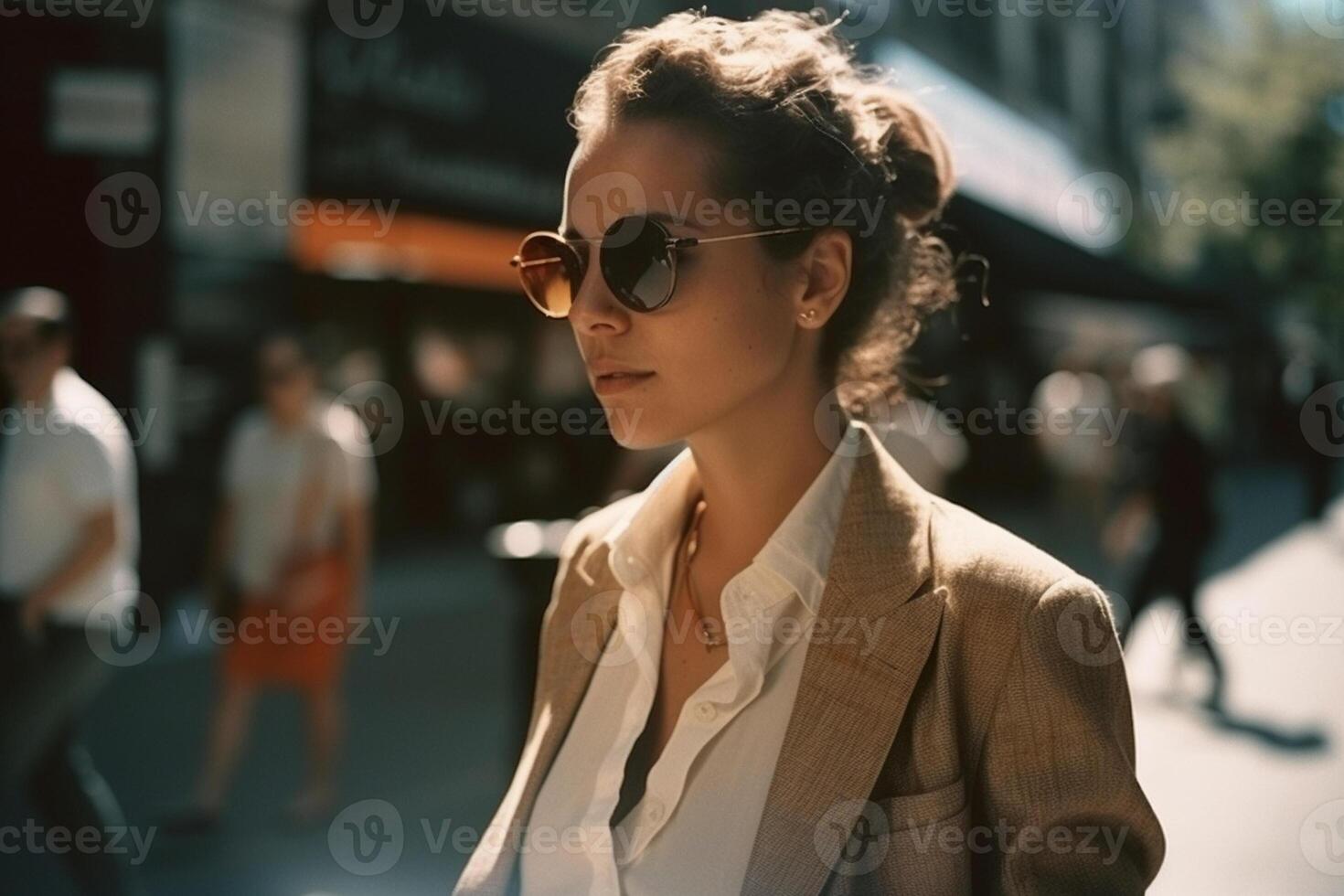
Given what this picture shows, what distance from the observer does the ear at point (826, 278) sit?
2.01 metres

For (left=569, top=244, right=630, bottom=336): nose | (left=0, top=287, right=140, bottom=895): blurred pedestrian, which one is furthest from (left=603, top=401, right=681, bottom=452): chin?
(left=0, top=287, right=140, bottom=895): blurred pedestrian

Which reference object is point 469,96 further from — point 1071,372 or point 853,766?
point 853,766

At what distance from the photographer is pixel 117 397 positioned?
9930 millimetres

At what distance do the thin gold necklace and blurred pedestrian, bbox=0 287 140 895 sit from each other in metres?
3.09

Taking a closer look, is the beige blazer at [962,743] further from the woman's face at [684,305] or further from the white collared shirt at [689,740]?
the woman's face at [684,305]

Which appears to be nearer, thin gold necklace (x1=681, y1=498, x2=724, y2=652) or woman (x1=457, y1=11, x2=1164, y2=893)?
woman (x1=457, y1=11, x2=1164, y2=893)

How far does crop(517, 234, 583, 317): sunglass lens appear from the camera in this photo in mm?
2084

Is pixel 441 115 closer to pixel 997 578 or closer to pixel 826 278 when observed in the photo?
pixel 826 278

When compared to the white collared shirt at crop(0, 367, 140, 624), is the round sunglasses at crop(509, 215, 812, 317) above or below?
above

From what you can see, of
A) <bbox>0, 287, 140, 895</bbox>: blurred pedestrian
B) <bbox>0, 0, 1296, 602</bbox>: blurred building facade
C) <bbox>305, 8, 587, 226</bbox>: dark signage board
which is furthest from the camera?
<bbox>305, 8, 587, 226</bbox>: dark signage board

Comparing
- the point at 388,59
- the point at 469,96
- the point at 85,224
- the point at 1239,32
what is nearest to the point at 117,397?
the point at 85,224

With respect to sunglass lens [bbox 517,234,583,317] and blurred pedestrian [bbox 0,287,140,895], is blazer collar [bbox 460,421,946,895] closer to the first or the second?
sunglass lens [bbox 517,234,583,317]

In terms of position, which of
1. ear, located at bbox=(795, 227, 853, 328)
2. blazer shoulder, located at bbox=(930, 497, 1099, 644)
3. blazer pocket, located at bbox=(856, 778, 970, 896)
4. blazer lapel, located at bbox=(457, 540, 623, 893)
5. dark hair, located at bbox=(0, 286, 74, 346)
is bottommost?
dark hair, located at bbox=(0, 286, 74, 346)

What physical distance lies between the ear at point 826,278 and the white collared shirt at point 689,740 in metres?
0.19
